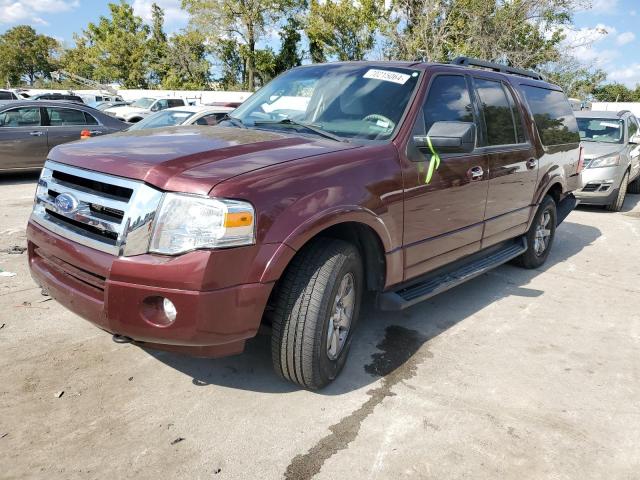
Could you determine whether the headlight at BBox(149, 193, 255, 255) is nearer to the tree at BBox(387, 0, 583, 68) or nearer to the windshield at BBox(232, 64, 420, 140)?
the windshield at BBox(232, 64, 420, 140)

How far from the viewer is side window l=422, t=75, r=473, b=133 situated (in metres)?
3.74

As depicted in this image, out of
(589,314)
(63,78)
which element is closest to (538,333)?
(589,314)

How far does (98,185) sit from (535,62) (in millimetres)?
29928

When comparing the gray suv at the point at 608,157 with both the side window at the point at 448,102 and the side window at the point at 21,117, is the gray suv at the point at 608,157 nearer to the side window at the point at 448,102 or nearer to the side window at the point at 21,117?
the side window at the point at 448,102

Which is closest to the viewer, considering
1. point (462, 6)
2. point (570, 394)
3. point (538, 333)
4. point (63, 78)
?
point (570, 394)

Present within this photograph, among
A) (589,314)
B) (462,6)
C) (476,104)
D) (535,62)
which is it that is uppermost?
(462,6)

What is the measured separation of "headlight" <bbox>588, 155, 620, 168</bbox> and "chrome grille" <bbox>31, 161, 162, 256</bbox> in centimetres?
907

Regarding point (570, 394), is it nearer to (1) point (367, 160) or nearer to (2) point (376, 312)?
(2) point (376, 312)

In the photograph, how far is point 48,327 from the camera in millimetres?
3787

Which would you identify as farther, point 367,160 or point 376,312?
point 376,312

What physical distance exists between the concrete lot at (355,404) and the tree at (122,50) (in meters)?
49.8

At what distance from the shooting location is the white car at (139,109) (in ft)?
70.9

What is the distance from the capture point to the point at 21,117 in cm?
994

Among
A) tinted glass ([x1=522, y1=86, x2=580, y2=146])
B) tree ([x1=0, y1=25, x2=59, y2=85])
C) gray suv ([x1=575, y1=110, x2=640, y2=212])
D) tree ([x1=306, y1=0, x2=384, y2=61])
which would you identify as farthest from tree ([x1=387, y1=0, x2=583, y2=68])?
tree ([x1=0, y1=25, x2=59, y2=85])
